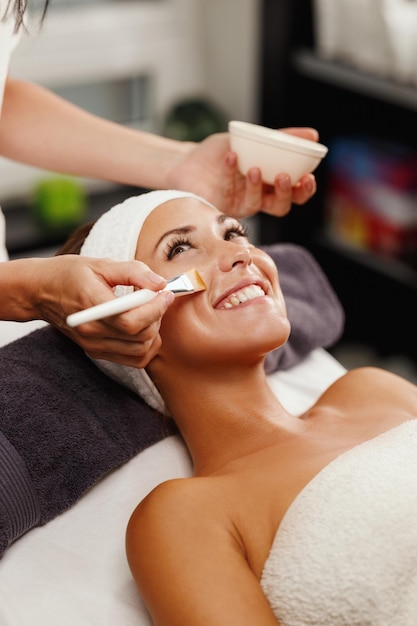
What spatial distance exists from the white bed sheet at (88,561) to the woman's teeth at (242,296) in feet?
1.08

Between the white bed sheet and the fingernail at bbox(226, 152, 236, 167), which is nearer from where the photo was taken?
the white bed sheet

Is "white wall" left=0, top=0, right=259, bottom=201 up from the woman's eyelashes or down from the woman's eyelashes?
down

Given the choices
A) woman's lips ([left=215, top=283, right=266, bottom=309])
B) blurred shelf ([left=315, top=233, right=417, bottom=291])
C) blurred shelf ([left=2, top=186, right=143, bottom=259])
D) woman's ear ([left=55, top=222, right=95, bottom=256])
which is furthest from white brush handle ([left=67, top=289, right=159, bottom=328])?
blurred shelf ([left=2, top=186, right=143, bottom=259])

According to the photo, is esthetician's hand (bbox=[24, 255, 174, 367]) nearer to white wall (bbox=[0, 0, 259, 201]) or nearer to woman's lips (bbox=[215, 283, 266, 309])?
woman's lips (bbox=[215, 283, 266, 309])

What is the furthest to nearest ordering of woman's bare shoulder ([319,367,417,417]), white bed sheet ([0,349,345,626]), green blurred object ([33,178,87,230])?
green blurred object ([33,178,87,230])
woman's bare shoulder ([319,367,417,417])
white bed sheet ([0,349,345,626])

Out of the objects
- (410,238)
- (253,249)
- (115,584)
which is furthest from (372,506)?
(410,238)

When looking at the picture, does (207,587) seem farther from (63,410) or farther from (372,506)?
(63,410)

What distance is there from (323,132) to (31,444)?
2.25m

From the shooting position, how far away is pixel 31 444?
56.6 inches

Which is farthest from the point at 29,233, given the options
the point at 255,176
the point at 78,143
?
the point at 255,176

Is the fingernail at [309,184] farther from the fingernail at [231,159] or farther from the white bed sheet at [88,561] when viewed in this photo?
the white bed sheet at [88,561]

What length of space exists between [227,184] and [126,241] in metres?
0.36

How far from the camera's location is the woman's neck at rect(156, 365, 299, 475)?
1.48m

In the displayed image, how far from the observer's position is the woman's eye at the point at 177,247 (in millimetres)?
1508
